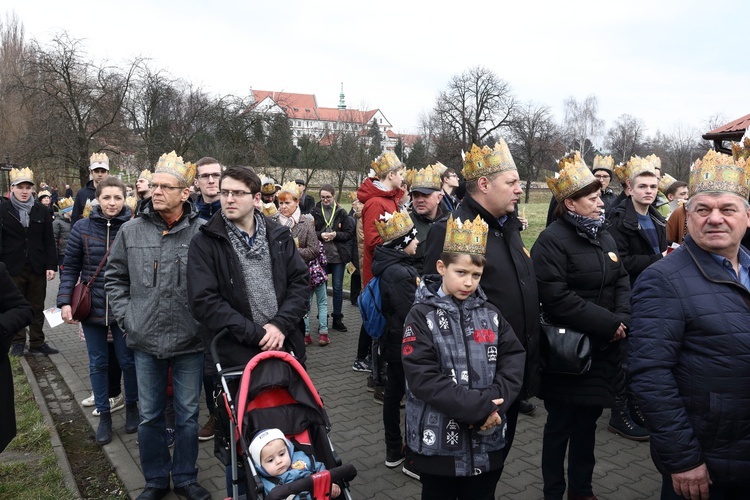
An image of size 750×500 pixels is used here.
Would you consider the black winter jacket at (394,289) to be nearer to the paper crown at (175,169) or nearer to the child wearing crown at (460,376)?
the child wearing crown at (460,376)

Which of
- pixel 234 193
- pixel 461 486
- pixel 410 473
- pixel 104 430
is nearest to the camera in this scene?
pixel 461 486

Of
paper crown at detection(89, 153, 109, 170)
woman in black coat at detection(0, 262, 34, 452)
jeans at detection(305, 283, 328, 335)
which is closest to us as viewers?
woman in black coat at detection(0, 262, 34, 452)

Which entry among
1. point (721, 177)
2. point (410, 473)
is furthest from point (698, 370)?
point (410, 473)

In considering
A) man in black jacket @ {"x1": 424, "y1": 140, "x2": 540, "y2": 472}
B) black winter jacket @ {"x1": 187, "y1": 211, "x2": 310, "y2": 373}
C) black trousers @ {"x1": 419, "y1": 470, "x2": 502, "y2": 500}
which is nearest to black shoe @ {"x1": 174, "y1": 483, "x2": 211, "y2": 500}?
black winter jacket @ {"x1": 187, "y1": 211, "x2": 310, "y2": 373}

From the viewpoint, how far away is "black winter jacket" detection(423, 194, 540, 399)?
3260mm

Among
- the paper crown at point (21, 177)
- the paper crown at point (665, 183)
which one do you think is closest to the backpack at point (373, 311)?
the paper crown at point (21, 177)

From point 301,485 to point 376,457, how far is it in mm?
2155

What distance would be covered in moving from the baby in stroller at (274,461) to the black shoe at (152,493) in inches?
58.9

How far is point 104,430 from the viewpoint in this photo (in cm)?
502

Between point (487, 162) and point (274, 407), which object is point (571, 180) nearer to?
point (487, 162)

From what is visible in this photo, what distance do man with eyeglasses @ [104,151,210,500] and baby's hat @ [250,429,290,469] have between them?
1.24 meters

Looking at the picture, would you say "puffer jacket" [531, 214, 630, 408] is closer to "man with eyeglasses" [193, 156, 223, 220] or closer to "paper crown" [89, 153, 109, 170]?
"man with eyeglasses" [193, 156, 223, 220]

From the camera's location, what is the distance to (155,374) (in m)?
3.94

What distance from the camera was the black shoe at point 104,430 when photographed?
496 centimetres
